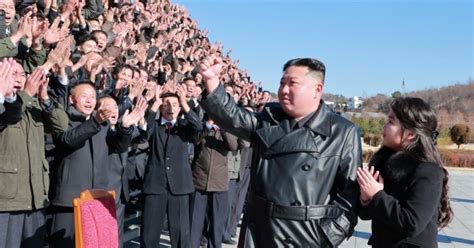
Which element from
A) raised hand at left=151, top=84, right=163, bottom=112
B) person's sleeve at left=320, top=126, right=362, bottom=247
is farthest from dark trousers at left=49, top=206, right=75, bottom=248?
person's sleeve at left=320, top=126, right=362, bottom=247

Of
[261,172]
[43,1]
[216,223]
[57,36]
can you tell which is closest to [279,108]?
[261,172]

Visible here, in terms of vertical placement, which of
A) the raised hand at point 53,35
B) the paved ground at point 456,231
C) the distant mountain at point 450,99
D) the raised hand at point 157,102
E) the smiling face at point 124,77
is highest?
the distant mountain at point 450,99

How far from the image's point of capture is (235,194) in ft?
25.9

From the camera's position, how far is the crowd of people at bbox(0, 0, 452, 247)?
286 cm

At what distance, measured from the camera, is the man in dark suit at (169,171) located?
5.18 m

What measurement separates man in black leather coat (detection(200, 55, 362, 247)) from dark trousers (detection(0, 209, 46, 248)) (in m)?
1.60

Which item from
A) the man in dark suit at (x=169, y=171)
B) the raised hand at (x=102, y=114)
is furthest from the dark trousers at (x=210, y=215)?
the raised hand at (x=102, y=114)

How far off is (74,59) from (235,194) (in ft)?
11.1

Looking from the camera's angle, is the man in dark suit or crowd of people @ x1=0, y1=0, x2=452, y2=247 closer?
crowd of people @ x1=0, y1=0, x2=452, y2=247

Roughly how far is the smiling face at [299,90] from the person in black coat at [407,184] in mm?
460

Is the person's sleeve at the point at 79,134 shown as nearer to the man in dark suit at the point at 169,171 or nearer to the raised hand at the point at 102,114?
the raised hand at the point at 102,114

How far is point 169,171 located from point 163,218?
469mm

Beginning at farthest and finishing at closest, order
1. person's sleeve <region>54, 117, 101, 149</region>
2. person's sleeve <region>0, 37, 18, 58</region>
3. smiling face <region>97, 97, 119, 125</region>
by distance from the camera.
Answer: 1. smiling face <region>97, 97, 119, 125</region>
2. person's sleeve <region>0, 37, 18, 58</region>
3. person's sleeve <region>54, 117, 101, 149</region>

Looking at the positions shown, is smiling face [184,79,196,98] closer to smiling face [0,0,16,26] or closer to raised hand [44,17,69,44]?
raised hand [44,17,69,44]
